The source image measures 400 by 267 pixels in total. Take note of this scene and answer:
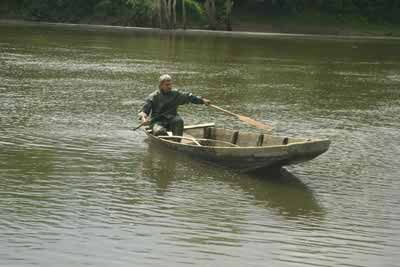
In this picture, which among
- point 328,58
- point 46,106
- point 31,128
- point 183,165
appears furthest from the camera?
point 328,58

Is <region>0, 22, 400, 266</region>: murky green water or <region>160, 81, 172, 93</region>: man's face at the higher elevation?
<region>160, 81, 172, 93</region>: man's face

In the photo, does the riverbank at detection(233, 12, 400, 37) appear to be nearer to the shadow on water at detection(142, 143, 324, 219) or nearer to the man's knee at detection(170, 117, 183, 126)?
the man's knee at detection(170, 117, 183, 126)

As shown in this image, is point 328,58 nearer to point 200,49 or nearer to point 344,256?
point 200,49

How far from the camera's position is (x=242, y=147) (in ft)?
41.7

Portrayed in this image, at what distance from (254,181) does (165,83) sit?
2889mm

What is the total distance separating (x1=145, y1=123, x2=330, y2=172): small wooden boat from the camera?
1189 cm

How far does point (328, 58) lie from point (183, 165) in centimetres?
2461

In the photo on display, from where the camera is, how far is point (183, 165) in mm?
13250

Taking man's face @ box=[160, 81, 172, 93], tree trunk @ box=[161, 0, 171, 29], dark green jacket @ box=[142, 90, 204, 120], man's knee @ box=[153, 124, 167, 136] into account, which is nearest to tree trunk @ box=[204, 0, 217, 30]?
tree trunk @ box=[161, 0, 171, 29]

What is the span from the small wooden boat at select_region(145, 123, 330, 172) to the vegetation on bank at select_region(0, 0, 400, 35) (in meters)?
40.6

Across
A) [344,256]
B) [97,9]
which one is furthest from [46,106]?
[97,9]

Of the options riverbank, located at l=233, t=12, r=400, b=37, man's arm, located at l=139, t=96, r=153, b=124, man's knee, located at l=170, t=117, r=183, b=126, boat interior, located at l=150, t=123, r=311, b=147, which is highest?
riverbank, located at l=233, t=12, r=400, b=37

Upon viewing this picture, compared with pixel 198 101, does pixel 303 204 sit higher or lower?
lower

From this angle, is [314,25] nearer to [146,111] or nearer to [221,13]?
[221,13]
